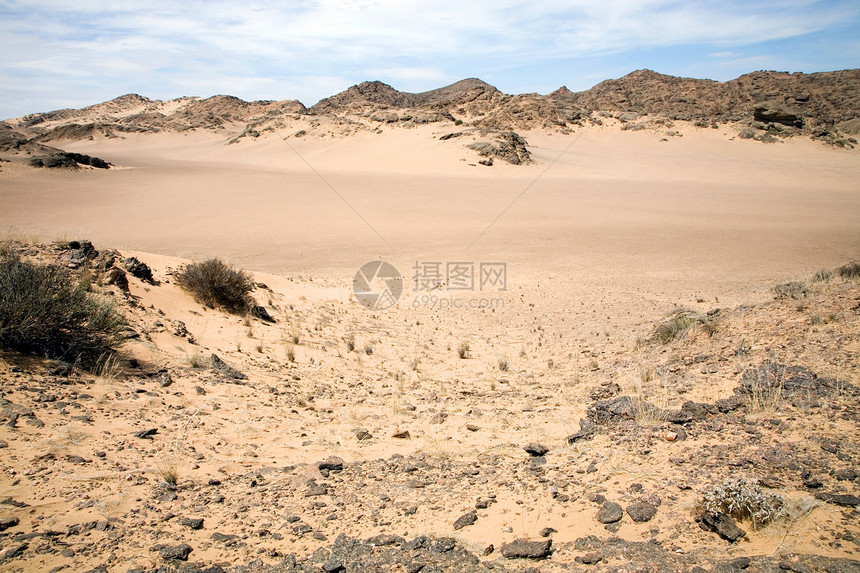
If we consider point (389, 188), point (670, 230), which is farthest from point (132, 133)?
point (670, 230)

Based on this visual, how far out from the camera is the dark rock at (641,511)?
3125 mm

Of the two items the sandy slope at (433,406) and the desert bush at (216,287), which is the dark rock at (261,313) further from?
the sandy slope at (433,406)

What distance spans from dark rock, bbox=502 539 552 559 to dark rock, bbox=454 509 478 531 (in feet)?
1.02

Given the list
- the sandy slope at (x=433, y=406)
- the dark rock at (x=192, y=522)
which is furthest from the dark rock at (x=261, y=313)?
the dark rock at (x=192, y=522)

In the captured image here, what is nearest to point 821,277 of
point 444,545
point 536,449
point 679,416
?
point 679,416

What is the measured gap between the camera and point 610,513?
3205 mm

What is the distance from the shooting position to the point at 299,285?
39.9 feet

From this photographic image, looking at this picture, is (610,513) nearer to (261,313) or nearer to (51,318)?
(51,318)

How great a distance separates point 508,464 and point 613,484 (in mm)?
829

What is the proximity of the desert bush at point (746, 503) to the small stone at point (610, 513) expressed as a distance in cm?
49

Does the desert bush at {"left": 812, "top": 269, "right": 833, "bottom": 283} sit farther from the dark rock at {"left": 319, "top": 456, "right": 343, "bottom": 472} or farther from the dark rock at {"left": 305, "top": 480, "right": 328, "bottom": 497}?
the dark rock at {"left": 305, "top": 480, "right": 328, "bottom": 497}

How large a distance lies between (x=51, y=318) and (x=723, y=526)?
18.9ft

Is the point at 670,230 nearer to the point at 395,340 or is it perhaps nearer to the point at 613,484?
the point at 395,340

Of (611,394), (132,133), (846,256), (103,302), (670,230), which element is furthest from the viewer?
(132,133)
